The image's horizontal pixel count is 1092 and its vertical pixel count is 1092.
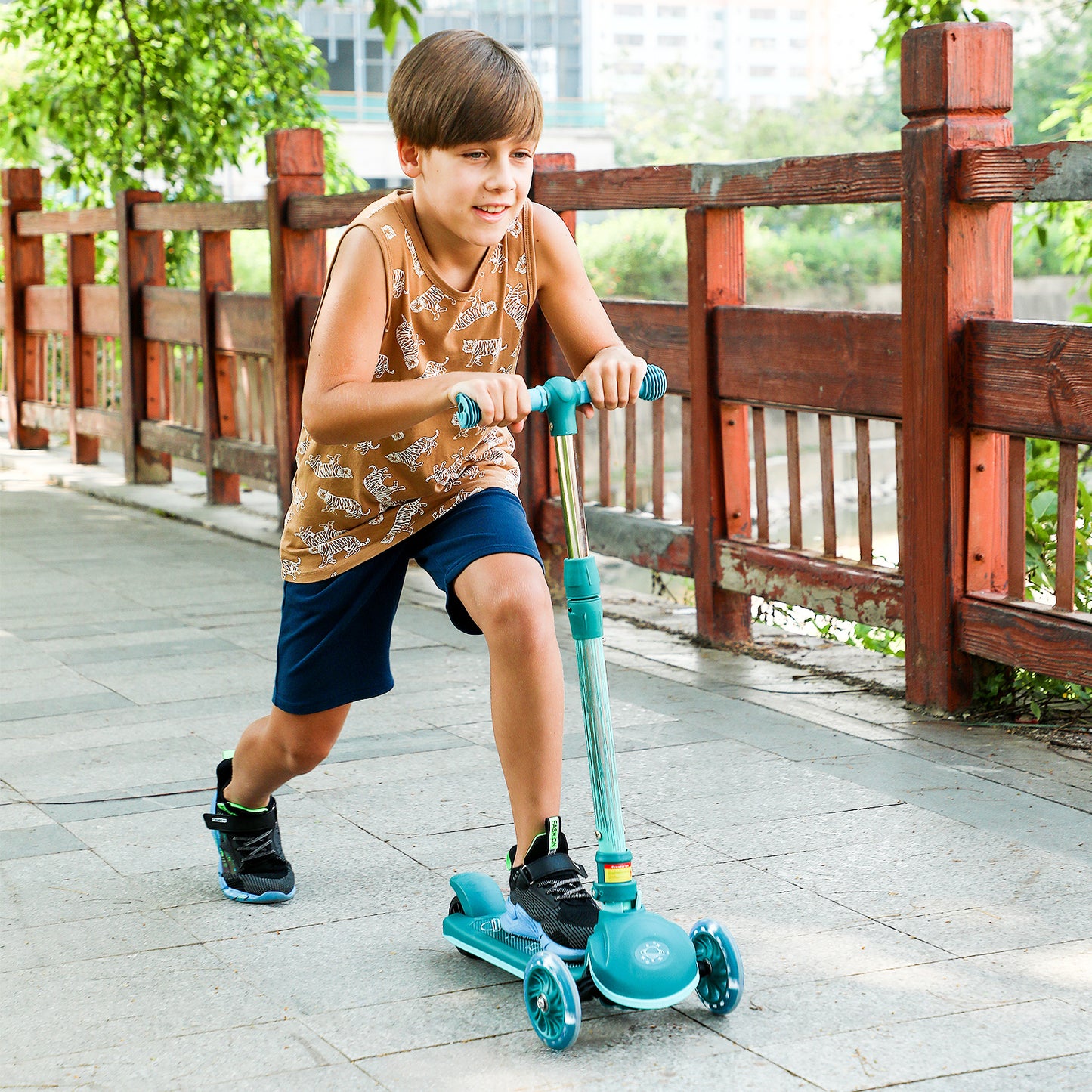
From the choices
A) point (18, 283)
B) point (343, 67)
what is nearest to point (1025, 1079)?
point (18, 283)

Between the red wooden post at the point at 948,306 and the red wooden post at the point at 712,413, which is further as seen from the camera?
the red wooden post at the point at 712,413

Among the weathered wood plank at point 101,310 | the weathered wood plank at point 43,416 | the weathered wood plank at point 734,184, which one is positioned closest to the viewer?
the weathered wood plank at point 734,184

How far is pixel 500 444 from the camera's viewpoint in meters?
2.91

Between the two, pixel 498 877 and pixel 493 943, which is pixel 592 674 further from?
pixel 498 877

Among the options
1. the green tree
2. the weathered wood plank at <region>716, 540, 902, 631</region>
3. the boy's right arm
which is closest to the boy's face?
the boy's right arm

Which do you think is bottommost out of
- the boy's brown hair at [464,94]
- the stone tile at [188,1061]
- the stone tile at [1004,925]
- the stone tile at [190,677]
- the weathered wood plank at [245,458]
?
the stone tile at [188,1061]

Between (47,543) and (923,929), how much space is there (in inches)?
223

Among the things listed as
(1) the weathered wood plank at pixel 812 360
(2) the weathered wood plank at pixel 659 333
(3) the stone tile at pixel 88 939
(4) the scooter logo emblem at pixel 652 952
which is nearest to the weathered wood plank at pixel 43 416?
(2) the weathered wood plank at pixel 659 333

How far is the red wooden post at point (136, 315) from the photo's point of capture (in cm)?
942

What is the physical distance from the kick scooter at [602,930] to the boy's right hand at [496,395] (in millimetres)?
69

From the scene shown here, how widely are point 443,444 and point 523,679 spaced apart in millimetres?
459

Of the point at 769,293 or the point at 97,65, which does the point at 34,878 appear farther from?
the point at 769,293

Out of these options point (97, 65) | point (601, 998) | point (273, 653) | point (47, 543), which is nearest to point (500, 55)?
point (601, 998)

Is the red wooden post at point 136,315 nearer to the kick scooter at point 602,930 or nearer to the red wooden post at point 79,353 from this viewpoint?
the red wooden post at point 79,353
